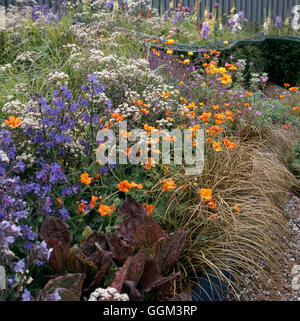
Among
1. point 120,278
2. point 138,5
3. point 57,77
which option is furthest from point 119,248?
point 138,5

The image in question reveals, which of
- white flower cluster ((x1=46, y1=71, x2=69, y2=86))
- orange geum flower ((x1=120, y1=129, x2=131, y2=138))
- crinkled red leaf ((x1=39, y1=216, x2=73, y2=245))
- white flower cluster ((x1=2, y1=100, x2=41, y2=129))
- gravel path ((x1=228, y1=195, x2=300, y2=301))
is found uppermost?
white flower cluster ((x1=46, y1=71, x2=69, y2=86))

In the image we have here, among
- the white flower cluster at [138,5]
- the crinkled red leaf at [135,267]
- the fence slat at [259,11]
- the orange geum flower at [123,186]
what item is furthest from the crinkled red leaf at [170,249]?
the fence slat at [259,11]

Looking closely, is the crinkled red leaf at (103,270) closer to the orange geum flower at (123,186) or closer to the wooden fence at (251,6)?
the orange geum flower at (123,186)

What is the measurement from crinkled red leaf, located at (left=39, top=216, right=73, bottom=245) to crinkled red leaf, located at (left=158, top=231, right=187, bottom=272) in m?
0.48

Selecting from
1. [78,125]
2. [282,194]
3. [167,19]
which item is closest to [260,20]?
[167,19]

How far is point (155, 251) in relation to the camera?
2.09 meters

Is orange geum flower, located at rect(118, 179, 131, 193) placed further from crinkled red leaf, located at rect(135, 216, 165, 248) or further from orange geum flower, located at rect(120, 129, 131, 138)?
orange geum flower, located at rect(120, 129, 131, 138)

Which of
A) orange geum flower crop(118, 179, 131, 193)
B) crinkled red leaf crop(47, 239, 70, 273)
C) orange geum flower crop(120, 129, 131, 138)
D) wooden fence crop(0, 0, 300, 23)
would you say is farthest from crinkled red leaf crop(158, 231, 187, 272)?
wooden fence crop(0, 0, 300, 23)

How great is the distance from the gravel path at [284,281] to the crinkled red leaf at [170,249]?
0.46 meters

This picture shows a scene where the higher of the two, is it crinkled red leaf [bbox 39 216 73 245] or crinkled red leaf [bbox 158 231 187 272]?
crinkled red leaf [bbox 39 216 73 245]

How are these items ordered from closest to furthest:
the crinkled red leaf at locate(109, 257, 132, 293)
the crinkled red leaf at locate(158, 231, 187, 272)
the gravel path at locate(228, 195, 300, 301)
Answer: the crinkled red leaf at locate(109, 257, 132, 293) → the crinkled red leaf at locate(158, 231, 187, 272) → the gravel path at locate(228, 195, 300, 301)

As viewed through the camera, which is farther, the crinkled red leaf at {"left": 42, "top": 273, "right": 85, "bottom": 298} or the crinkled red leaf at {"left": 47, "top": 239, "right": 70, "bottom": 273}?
the crinkled red leaf at {"left": 47, "top": 239, "right": 70, "bottom": 273}

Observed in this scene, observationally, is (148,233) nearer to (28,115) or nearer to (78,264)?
(78,264)

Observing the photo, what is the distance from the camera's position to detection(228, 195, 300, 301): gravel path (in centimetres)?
257
